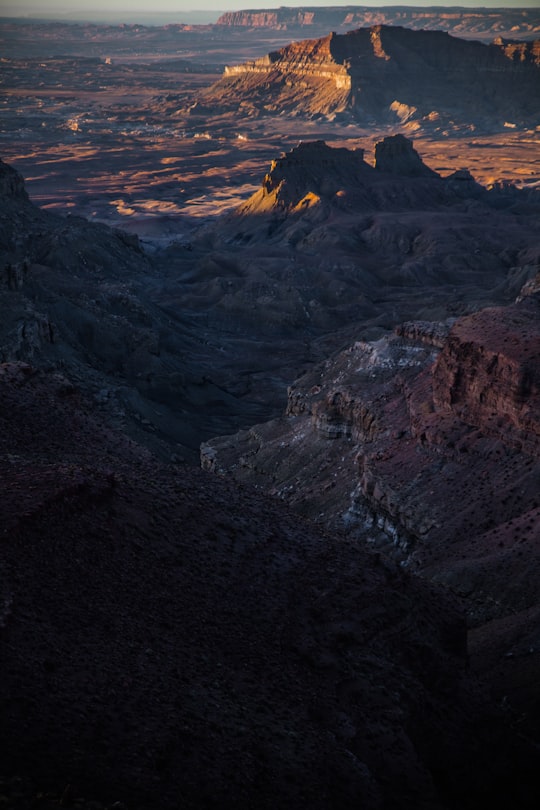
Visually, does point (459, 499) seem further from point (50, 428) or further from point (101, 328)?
point (101, 328)

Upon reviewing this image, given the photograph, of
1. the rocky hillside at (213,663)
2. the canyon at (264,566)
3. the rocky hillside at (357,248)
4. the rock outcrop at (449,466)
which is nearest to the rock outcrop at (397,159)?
the rocky hillside at (357,248)

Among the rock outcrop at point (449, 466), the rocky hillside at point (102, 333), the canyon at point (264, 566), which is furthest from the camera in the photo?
the rocky hillside at point (102, 333)

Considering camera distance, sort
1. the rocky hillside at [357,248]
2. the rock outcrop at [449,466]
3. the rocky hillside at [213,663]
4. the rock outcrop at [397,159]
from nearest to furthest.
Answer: the rocky hillside at [213,663] < the rock outcrop at [449,466] < the rocky hillside at [357,248] < the rock outcrop at [397,159]

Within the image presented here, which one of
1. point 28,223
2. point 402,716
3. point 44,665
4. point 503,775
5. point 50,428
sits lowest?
point 503,775

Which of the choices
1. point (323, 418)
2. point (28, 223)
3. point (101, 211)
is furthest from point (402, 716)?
point (101, 211)

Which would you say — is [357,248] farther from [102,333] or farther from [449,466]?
[449,466]

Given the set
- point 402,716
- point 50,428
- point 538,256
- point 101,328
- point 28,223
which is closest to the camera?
point 402,716

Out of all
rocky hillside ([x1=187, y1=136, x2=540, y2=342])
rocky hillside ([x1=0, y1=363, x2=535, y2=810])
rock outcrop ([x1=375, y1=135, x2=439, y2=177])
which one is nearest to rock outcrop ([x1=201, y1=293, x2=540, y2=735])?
rocky hillside ([x1=0, y1=363, x2=535, y2=810])

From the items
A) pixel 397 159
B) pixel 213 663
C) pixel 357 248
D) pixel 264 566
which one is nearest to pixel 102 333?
pixel 264 566

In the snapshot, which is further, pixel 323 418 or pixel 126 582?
pixel 323 418

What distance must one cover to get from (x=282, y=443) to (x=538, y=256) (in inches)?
2377

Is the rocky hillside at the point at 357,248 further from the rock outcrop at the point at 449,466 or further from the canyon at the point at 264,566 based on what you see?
the rock outcrop at the point at 449,466

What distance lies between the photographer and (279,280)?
100 metres

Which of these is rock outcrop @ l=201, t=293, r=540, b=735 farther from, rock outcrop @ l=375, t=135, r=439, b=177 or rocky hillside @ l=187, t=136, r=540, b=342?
rock outcrop @ l=375, t=135, r=439, b=177
